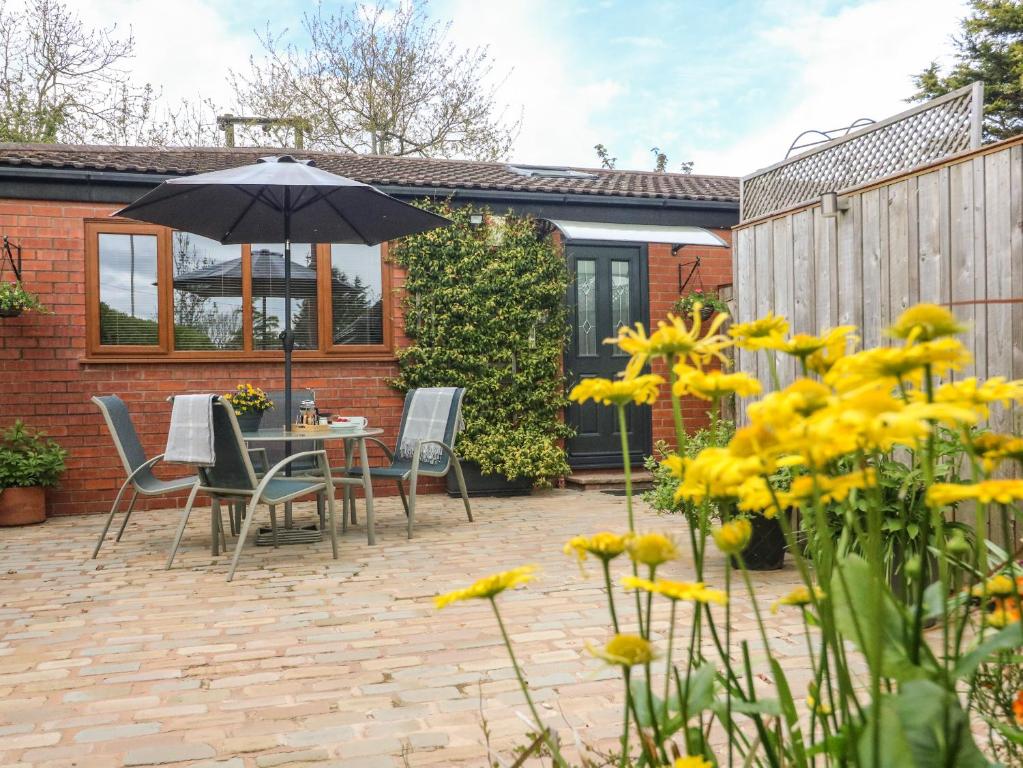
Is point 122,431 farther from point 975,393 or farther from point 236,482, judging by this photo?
point 975,393

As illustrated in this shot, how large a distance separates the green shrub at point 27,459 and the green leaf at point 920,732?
24.3 ft

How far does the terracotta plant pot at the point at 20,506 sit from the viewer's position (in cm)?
685

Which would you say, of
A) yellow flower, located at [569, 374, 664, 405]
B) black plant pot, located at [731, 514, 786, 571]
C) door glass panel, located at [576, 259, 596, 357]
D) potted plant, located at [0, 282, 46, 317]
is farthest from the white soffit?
yellow flower, located at [569, 374, 664, 405]

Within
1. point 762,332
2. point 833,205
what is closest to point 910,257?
point 833,205

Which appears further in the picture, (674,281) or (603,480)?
(674,281)

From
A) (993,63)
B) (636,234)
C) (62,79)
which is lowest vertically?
(636,234)

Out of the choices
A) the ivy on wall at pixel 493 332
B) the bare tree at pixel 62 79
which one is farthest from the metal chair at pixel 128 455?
the bare tree at pixel 62 79

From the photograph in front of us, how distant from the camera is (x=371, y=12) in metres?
15.7

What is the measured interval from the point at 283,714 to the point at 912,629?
2317 mm

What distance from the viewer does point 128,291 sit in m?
7.73

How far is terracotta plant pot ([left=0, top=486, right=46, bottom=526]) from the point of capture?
22.5ft

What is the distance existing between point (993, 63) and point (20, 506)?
19.5 meters

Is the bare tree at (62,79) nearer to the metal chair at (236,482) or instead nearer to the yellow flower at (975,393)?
the metal chair at (236,482)

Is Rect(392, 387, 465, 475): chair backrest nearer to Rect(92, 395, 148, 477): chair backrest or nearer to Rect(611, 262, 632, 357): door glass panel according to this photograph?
Rect(92, 395, 148, 477): chair backrest
